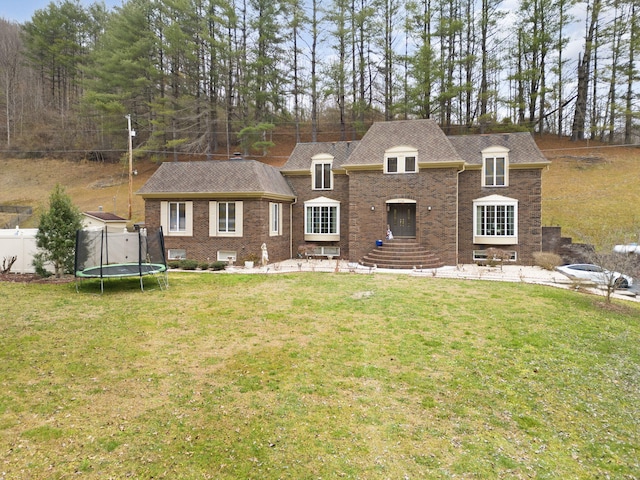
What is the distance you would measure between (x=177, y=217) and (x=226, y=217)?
9.30 feet

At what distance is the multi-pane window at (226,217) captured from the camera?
18.4 meters

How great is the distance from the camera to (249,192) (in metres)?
17.6

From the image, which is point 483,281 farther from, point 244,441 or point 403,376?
point 244,441

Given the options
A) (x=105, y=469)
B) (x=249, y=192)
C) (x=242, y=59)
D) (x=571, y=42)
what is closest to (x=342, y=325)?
(x=105, y=469)

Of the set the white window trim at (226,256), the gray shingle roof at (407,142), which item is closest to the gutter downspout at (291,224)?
the white window trim at (226,256)

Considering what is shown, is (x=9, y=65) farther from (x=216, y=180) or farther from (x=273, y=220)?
(x=273, y=220)

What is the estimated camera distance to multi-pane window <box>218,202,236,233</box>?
60.4ft

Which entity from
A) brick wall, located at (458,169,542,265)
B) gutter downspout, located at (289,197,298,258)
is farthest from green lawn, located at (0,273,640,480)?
gutter downspout, located at (289,197,298,258)

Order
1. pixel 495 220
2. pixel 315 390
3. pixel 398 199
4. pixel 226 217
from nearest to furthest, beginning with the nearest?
pixel 315 390, pixel 226 217, pixel 398 199, pixel 495 220

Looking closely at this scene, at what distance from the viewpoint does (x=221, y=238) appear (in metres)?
18.4

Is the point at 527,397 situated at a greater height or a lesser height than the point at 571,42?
lesser

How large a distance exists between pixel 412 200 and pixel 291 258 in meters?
7.64

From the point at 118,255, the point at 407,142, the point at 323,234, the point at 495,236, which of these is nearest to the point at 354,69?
the point at 407,142

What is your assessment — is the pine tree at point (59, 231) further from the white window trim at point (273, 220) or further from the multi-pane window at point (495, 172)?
the multi-pane window at point (495, 172)
